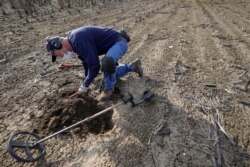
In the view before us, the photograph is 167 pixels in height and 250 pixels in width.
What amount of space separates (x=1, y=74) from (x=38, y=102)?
161 centimetres

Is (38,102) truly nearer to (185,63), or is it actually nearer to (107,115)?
(107,115)

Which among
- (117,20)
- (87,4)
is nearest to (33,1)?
(87,4)

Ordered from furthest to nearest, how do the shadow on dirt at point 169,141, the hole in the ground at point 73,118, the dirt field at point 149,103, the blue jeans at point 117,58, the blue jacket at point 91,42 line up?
the blue jeans at point 117,58, the hole in the ground at point 73,118, the blue jacket at point 91,42, the dirt field at point 149,103, the shadow on dirt at point 169,141

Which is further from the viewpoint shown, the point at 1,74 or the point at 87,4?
the point at 87,4

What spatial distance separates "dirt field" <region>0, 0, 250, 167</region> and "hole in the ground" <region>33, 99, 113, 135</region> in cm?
2

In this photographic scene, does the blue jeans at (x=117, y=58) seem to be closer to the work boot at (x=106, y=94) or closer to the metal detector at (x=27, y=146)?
the work boot at (x=106, y=94)

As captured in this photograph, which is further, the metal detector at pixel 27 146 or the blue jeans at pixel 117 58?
the blue jeans at pixel 117 58

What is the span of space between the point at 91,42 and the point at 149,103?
4.83 ft

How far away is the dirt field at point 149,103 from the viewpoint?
3488 millimetres

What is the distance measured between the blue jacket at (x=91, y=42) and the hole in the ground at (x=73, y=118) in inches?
18.3

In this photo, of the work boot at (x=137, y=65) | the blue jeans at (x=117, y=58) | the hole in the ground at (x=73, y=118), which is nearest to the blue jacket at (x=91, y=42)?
the blue jeans at (x=117, y=58)

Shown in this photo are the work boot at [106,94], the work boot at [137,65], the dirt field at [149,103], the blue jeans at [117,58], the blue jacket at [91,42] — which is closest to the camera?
the dirt field at [149,103]

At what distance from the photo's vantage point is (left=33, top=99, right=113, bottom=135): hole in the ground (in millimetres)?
3928

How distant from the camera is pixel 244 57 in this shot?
21.2ft
